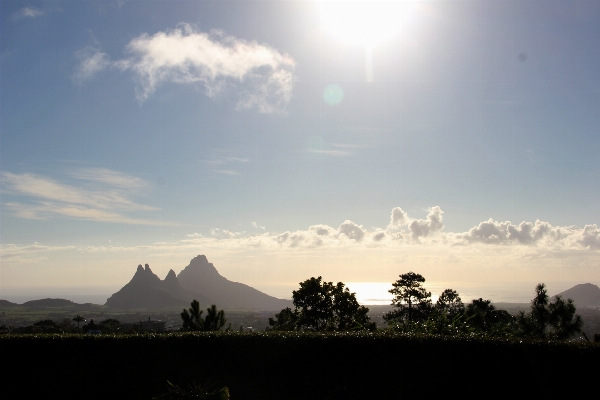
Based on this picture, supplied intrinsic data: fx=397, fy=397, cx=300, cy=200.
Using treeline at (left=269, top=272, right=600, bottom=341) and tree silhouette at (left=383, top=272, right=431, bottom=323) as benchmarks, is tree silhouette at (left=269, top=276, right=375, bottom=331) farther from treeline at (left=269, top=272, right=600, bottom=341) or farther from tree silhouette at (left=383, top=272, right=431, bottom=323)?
tree silhouette at (left=383, top=272, right=431, bottom=323)

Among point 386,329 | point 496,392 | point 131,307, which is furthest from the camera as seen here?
point 131,307

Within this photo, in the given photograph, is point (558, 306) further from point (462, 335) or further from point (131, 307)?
point (131, 307)

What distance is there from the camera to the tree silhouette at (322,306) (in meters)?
26.1

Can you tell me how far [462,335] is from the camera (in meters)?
13.0

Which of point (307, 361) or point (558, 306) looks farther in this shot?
point (558, 306)

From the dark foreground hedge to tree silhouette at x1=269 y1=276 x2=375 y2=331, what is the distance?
12952mm

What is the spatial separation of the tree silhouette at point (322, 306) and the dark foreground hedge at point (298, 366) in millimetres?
12952

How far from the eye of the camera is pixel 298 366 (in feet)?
42.3

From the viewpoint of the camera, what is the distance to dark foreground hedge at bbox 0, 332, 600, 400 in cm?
1211

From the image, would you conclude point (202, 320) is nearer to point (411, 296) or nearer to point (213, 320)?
point (213, 320)

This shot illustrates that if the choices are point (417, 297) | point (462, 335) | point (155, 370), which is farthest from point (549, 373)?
point (417, 297)

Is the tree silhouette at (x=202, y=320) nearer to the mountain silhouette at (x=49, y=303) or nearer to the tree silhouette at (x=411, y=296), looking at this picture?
the tree silhouette at (x=411, y=296)

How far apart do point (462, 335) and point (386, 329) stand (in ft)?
8.46

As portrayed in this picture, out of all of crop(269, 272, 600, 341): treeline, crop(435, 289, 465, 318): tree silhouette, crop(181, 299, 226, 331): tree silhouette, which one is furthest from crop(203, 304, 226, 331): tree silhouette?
crop(435, 289, 465, 318): tree silhouette
